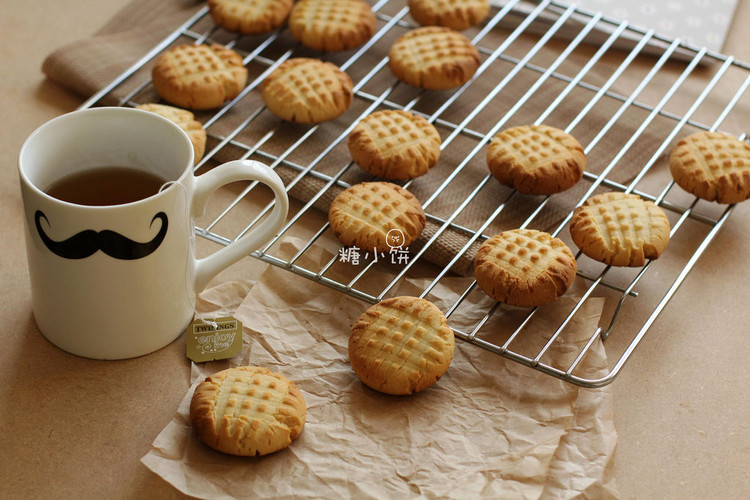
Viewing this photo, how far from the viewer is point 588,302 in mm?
1351

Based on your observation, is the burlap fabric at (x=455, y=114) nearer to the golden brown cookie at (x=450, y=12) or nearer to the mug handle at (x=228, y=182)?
the golden brown cookie at (x=450, y=12)

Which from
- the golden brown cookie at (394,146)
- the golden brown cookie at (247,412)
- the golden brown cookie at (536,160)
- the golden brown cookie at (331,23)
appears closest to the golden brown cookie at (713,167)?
the golden brown cookie at (536,160)

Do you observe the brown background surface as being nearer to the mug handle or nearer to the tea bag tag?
the tea bag tag

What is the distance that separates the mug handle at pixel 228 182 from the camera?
3.73 ft

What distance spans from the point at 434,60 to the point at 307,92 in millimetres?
269

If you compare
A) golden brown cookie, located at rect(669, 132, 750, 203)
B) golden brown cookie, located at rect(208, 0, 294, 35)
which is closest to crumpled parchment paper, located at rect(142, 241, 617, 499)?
golden brown cookie, located at rect(669, 132, 750, 203)

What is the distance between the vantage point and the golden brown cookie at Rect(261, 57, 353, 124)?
1.59 meters

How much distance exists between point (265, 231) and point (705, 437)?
70 centimetres

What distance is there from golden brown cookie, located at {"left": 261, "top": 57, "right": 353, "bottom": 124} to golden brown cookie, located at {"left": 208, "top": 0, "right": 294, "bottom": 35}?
185 millimetres

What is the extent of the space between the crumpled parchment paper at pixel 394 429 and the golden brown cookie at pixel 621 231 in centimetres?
9

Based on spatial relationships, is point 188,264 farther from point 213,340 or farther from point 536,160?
point 536,160

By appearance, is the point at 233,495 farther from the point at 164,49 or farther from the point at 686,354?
the point at 164,49

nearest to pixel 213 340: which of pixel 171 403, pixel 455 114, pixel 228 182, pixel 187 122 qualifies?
pixel 171 403

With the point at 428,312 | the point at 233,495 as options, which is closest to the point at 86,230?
the point at 233,495
